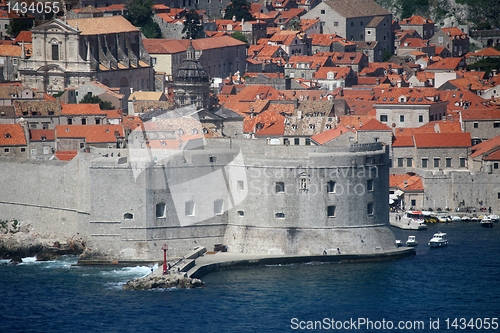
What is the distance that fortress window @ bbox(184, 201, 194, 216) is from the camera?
7169cm

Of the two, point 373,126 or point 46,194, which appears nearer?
point 46,194

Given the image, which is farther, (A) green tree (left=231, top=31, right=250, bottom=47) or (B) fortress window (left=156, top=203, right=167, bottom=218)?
(A) green tree (left=231, top=31, right=250, bottom=47)

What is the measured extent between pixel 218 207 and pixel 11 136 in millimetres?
16317

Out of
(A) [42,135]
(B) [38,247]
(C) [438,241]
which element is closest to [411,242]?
(C) [438,241]

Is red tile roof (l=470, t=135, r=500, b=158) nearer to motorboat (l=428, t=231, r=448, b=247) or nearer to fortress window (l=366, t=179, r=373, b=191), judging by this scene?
motorboat (l=428, t=231, r=448, b=247)

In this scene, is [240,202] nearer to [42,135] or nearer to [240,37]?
[42,135]

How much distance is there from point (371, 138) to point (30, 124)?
16852mm

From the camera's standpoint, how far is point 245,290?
67312 millimetres

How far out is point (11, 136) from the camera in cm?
8538

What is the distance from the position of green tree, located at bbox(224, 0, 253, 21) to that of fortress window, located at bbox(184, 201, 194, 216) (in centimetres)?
6703

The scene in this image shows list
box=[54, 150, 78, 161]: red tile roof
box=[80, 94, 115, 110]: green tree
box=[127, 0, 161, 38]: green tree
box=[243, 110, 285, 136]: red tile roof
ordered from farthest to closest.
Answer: box=[127, 0, 161, 38]: green tree < box=[80, 94, 115, 110]: green tree < box=[243, 110, 285, 136]: red tile roof < box=[54, 150, 78, 161]: red tile roof

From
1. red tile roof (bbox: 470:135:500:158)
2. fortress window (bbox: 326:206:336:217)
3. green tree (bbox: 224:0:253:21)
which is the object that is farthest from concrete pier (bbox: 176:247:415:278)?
green tree (bbox: 224:0:253:21)

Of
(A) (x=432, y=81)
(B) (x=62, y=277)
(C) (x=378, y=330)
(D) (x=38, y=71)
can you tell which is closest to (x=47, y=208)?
(B) (x=62, y=277)

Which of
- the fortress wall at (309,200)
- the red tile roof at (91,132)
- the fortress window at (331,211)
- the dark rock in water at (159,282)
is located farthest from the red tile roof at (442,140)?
the dark rock in water at (159,282)
